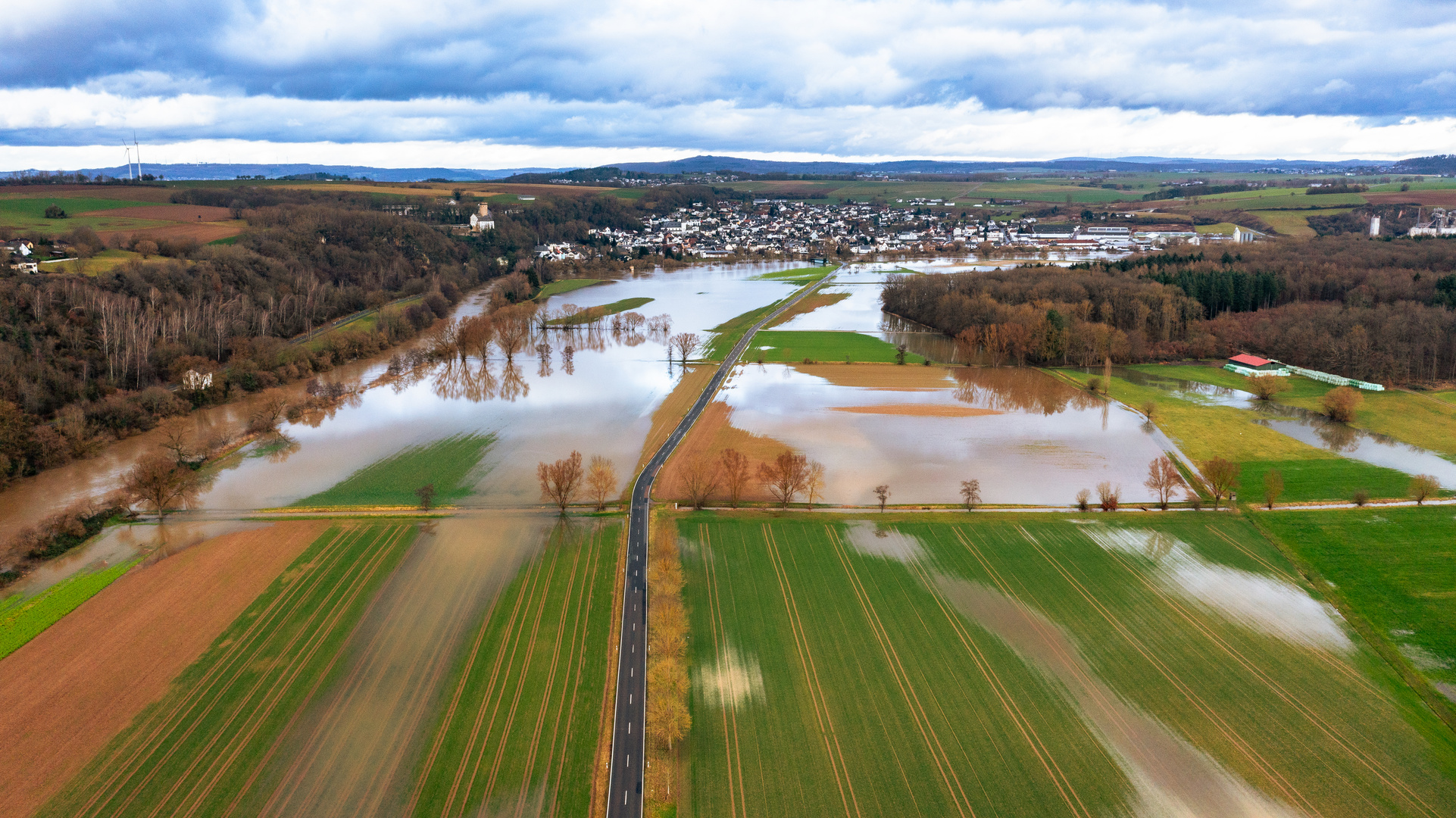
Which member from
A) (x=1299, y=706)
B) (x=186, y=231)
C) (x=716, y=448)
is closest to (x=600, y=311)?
(x=186, y=231)

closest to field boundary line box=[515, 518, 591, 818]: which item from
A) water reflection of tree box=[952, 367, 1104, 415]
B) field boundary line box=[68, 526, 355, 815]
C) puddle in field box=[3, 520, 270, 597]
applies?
field boundary line box=[68, 526, 355, 815]

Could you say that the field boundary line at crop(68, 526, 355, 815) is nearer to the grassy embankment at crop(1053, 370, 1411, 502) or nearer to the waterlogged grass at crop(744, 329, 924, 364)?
the waterlogged grass at crop(744, 329, 924, 364)

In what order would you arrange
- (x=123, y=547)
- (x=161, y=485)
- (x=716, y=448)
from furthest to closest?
(x=716, y=448), (x=161, y=485), (x=123, y=547)

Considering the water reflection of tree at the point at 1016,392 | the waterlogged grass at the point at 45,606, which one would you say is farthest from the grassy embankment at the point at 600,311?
the waterlogged grass at the point at 45,606

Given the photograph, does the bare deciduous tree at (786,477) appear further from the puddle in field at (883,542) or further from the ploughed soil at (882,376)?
the ploughed soil at (882,376)

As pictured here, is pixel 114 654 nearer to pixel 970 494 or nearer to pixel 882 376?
pixel 970 494

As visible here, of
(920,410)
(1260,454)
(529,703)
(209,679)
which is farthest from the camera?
(920,410)
